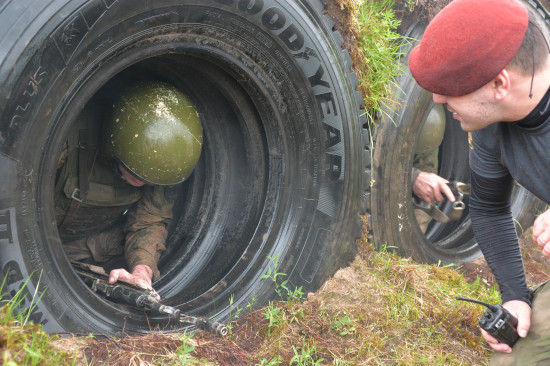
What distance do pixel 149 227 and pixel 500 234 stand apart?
6.64 ft

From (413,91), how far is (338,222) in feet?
3.08

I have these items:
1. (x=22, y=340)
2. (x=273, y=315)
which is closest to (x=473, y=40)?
(x=273, y=315)

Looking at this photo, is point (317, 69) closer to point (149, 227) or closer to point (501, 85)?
point (501, 85)

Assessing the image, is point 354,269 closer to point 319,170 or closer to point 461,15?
point 319,170

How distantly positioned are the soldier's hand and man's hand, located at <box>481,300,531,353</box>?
1546mm

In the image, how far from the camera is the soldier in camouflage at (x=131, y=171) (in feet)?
9.20

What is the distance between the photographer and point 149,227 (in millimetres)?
3287

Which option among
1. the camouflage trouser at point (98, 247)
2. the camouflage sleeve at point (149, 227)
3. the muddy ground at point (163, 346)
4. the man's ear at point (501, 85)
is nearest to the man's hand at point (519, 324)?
the muddy ground at point (163, 346)

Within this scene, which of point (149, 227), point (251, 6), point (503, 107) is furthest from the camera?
point (149, 227)

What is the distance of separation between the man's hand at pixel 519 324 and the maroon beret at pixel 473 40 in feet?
3.42

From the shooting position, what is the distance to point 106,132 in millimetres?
2895

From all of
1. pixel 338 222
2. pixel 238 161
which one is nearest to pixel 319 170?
pixel 338 222

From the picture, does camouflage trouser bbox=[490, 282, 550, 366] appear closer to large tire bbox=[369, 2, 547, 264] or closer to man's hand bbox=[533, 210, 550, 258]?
man's hand bbox=[533, 210, 550, 258]

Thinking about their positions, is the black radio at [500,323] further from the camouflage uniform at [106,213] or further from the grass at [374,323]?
the camouflage uniform at [106,213]
